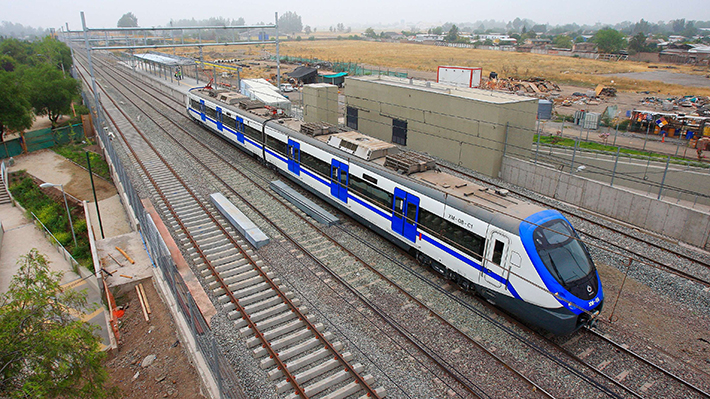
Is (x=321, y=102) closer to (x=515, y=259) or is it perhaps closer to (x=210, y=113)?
(x=210, y=113)

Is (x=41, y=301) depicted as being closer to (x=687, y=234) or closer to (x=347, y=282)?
(x=347, y=282)

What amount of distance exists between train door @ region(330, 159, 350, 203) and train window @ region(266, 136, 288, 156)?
4.40 metres

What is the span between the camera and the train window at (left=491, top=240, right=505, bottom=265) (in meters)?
10.8

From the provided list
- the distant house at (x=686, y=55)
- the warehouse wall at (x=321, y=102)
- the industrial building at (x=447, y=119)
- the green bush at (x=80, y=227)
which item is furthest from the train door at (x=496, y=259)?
the distant house at (x=686, y=55)

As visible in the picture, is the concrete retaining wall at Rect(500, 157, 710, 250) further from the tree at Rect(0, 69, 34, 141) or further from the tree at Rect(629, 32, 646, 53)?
the tree at Rect(629, 32, 646, 53)

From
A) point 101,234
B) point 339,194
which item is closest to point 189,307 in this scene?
point 339,194

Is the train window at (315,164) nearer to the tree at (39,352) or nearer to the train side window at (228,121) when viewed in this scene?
the train side window at (228,121)

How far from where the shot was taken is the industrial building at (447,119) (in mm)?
22812

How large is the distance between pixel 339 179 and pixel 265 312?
6809 mm

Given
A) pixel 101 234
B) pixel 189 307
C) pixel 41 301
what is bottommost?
pixel 101 234

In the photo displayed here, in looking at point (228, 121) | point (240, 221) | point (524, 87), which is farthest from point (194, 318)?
point (524, 87)

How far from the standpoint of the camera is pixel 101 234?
20.7 metres

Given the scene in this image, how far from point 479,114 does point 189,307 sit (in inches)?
729

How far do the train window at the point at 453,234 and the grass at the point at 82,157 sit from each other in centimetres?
2480
